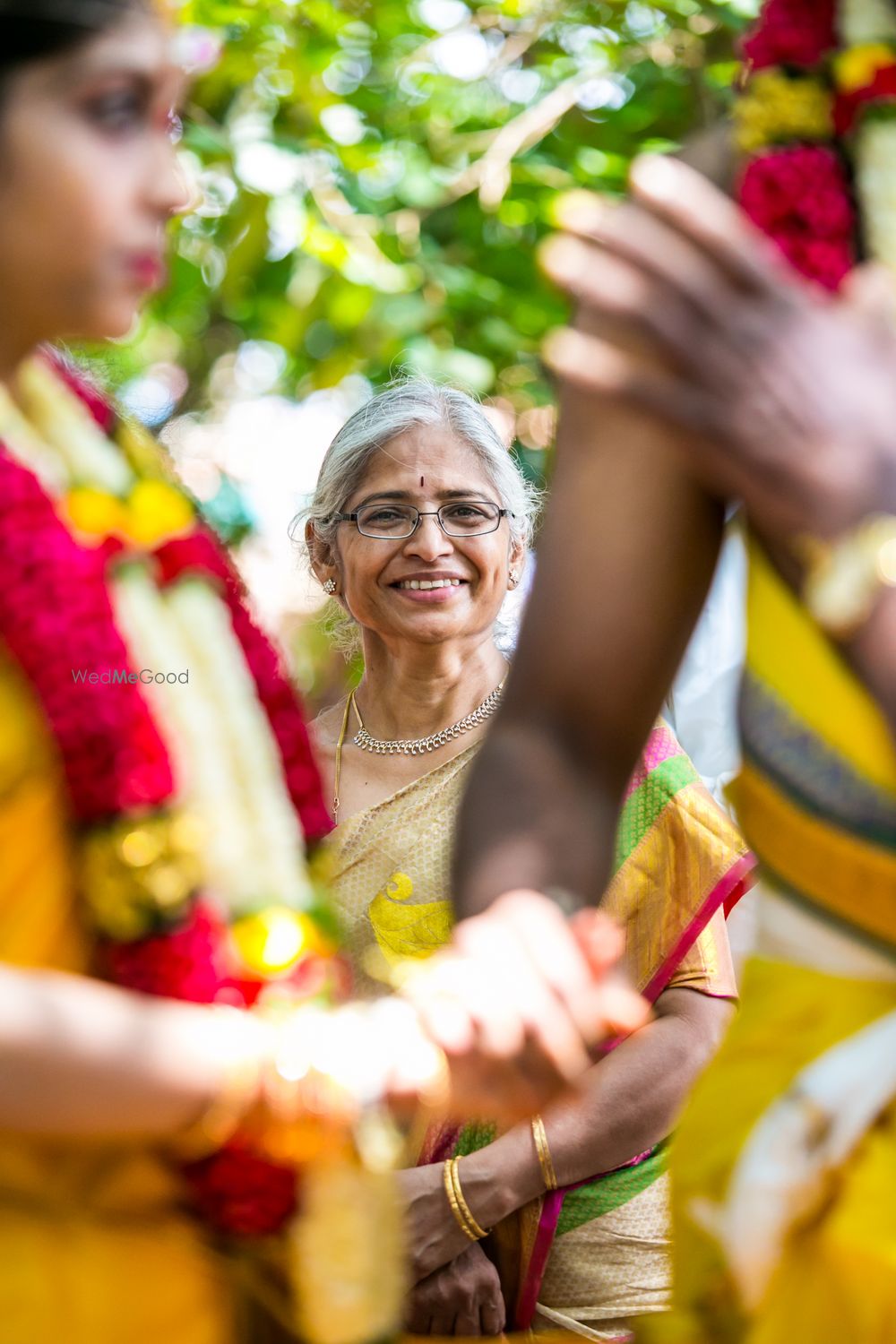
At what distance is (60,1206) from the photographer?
147cm

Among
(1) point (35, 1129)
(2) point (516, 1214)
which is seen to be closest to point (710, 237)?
(1) point (35, 1129)

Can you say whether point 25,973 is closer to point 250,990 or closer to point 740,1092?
point 250,990

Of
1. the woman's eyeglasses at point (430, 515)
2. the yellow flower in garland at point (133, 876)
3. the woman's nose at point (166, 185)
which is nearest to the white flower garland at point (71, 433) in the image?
the woman's nose at point (166, 185)

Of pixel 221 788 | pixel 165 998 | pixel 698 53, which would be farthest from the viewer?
pixel 698 53

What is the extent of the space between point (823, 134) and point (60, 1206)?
1.25 metres

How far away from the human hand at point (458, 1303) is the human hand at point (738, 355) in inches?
78.9

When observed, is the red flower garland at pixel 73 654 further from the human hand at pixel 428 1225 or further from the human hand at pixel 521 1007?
the human hand at pixel 428 1225

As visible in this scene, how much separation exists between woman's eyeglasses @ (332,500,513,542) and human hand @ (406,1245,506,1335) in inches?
63.3

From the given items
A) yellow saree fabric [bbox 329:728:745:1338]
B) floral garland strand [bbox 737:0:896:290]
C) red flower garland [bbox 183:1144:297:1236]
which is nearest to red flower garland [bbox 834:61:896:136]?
floral garland strand [bbox 737:0:896:290]

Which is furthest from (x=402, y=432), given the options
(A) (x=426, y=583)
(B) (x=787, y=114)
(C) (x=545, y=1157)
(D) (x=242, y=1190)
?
(D) (x=242, y=1190)

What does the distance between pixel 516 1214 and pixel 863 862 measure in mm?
1973

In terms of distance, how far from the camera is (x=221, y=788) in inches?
62.7

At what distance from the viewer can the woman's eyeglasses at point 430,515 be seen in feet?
11.8

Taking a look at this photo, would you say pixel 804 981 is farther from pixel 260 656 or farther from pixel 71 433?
pixel 71 433
